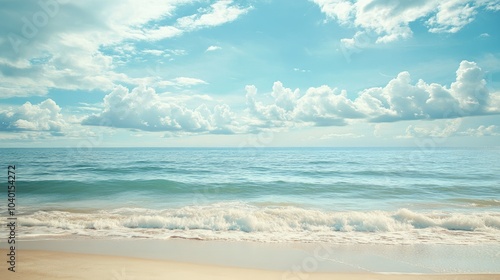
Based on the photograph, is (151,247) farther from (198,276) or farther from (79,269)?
(198,276)

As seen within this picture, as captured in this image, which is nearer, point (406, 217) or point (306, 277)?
point (306, 277)

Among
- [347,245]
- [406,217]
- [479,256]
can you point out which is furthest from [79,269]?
[406,217]

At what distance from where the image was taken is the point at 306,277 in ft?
22.7

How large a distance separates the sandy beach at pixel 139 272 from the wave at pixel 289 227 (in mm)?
3093

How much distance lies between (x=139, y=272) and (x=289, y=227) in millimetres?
7052

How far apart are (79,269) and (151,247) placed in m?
2.54

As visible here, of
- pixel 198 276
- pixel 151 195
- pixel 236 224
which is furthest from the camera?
pixel 151 195

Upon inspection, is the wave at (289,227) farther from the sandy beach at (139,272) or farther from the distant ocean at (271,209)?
the sandy beach at (139,272)

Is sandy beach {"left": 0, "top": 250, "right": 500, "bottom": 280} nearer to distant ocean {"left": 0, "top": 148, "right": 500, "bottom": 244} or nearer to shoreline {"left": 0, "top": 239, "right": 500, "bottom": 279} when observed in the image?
shoreline {"left": 0, "top": 239, "right": 500, "bottom": 279}

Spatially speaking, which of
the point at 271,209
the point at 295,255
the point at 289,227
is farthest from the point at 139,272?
the point at 271,209

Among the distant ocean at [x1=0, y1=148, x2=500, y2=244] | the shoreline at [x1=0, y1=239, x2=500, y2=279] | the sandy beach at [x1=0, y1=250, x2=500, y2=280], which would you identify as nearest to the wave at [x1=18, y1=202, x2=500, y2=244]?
the distant ocean at [x1=0, y1=148, x2=500, y2=244]

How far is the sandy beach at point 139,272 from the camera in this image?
6.75 meters

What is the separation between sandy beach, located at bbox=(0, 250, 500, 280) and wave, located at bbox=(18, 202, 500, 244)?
10.1ft

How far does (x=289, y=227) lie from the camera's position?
12.4 metres
